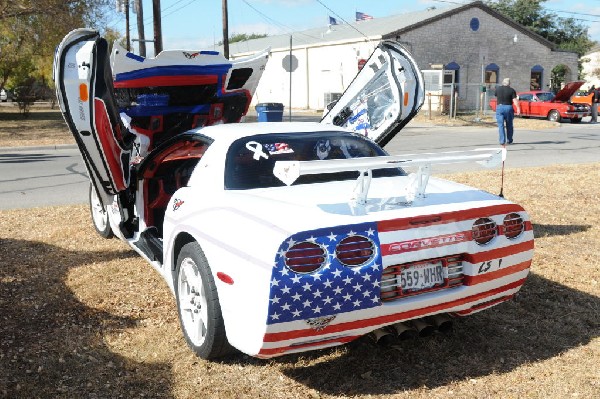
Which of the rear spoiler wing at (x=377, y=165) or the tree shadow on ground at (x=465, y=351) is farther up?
the rear spoiler wing at (x=377, y=165)

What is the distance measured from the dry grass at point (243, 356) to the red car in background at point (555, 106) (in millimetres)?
23504

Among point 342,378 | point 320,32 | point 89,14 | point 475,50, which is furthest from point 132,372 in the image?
point 320,32

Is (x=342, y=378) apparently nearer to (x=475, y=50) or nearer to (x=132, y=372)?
(x=132, y=372)

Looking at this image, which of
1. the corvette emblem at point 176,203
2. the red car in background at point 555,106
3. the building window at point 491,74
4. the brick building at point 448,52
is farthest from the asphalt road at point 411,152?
the building window at point 491,74

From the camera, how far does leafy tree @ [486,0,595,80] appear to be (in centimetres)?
5756

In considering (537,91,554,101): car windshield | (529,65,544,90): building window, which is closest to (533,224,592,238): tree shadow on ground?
(537,91,554,101): car windshield

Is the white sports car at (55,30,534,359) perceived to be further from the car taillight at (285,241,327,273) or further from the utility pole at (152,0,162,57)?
the utility pole at (152,0,162,57)

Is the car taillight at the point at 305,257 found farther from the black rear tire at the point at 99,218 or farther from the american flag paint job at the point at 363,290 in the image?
the black rear tire at the point at 99,218

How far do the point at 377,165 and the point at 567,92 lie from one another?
26921 millimetres

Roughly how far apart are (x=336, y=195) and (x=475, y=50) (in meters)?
37.4

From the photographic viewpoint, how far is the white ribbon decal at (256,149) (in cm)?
417

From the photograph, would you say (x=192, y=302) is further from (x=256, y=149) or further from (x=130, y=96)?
(x=130, y=96)

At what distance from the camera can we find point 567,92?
2719cm

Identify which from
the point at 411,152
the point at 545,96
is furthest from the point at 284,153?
the point at 545,96
